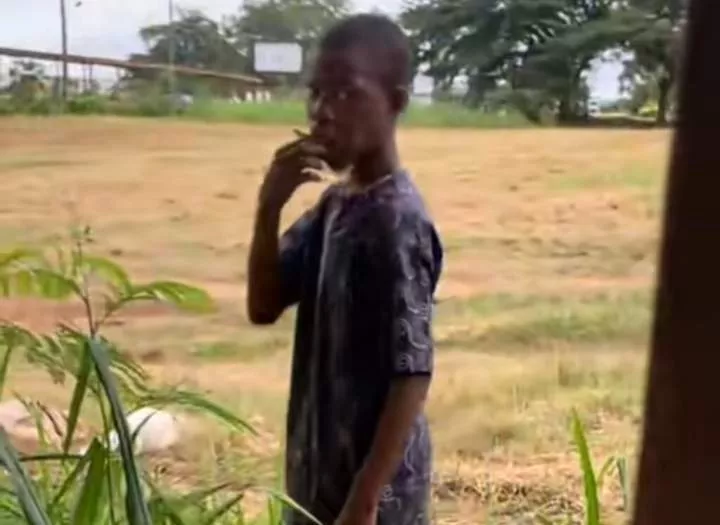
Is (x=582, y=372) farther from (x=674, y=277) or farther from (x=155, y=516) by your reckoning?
(x=674, y=277)

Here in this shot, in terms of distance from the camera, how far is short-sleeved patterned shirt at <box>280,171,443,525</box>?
77 cm

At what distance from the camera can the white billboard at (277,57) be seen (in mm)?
1021

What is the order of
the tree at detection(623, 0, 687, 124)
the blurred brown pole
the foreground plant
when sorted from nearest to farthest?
1. the blurred brown pole
2. the foreground plant
3. the tree at detection(623, 0, 687, 124)

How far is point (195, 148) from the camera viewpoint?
110cm

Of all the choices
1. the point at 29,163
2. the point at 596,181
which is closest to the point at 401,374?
the point at 596,181

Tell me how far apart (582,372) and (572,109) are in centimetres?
21

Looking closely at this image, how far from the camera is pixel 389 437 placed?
0.77 metres

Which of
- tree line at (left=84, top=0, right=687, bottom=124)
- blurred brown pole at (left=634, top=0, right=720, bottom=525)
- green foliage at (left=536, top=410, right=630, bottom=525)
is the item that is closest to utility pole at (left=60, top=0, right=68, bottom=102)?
tree line at (left=84, top=0, right=687, bottom=124)

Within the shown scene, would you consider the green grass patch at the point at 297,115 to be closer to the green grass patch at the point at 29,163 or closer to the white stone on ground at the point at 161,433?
the green grass patch at the point at 29,163

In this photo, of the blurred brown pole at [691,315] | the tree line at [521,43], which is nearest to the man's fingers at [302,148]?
the tree line at [521,43]

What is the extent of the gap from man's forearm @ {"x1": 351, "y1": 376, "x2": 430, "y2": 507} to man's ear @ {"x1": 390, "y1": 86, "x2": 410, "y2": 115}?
172 mm

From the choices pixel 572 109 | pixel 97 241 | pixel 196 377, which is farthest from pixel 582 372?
pixel 97 241

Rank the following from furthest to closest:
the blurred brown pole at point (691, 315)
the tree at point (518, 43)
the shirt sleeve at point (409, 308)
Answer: the tree at point (518, 43), the shirt sleeve at point (409, 308), the blurred brown pole at point (691, 315)

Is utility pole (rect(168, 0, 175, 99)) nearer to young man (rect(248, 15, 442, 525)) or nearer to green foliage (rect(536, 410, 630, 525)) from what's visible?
young man (rect(248, 15, 442, 525))
